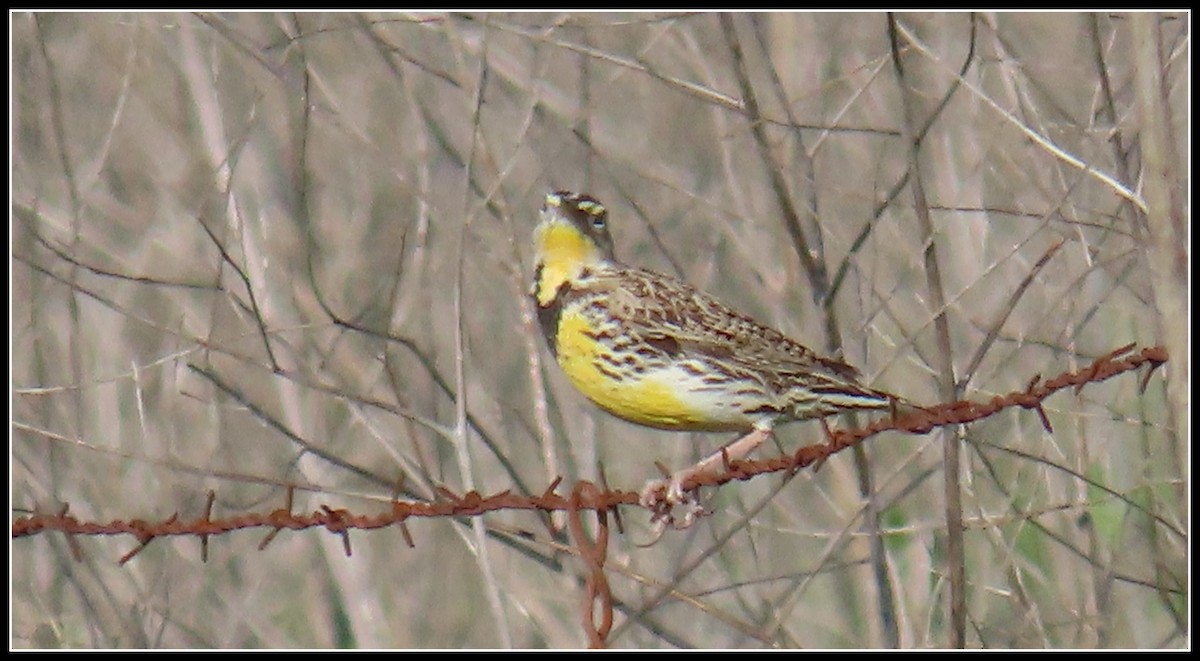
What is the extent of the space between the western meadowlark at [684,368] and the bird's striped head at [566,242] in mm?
191

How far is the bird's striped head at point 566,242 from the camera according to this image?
209 inches

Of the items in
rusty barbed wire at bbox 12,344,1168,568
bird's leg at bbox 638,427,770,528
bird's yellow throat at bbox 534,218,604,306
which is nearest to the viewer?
rusty barbed wire at bbox 12,344,1168,568

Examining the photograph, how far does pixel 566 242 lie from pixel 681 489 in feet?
3.30

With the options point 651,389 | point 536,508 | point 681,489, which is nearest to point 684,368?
point 651,389

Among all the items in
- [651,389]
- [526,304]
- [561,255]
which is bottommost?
[651,389]

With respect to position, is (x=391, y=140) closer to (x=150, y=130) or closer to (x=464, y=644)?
(x=150, y=130)

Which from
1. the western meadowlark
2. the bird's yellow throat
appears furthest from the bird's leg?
the bird's yellow throat

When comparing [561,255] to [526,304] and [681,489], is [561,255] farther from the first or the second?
[681,489]

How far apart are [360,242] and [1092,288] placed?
366 cm

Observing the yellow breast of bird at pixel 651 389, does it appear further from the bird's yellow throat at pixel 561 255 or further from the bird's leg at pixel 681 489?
the bird's yellow throat at pixel 561 255

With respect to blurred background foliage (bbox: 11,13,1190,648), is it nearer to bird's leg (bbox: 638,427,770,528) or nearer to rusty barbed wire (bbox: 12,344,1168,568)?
bird's leg (bbox: 638,427,770,528)

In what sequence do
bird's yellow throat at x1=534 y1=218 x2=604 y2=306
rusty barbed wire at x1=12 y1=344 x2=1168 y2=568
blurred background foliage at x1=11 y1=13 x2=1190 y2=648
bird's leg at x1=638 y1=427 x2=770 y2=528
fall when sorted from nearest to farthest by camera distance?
1. rusty barbed wire at x1=12 y1=344 x2=1168 y2=568
2. bird's leg at x1=638 y1=427 x2=770 y2=528
3. bird's yellow throat at x1=534 y1=218 x2=604 y2=306
4. blurred background foliage at x1=11 y1=13 x2=1190 y2=648

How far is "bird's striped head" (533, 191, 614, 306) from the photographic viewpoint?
5.31 meters

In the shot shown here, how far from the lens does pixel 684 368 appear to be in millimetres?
4875
